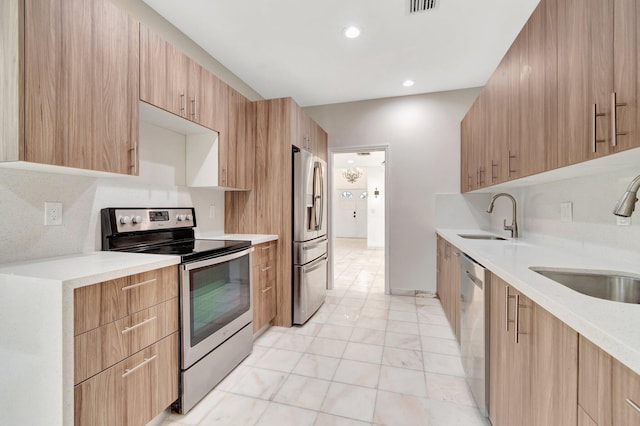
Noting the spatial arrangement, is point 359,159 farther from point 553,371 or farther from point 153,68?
point 553,371

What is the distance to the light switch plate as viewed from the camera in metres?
1.88

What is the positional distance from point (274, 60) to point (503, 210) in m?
2.96

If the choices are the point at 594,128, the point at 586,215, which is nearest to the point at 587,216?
the point at 586,215

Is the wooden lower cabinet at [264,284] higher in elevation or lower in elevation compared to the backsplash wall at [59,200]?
lower

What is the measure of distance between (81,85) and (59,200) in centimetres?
65

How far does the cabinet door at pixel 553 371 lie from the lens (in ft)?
2.68

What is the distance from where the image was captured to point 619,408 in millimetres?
630

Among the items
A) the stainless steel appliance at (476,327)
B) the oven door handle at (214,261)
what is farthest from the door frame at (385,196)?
the oven door handle at (214,261)

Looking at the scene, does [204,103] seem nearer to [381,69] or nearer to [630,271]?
[381,69]

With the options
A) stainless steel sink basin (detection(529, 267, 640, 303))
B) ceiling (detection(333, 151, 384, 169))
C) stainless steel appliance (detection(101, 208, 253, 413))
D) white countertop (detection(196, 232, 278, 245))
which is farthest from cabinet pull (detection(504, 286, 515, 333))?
ceiling (detection(333, 151, 384, 169))

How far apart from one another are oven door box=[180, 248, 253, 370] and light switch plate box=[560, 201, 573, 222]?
7.47ft

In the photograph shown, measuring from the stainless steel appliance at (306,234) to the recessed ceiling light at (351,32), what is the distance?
3.65 ft

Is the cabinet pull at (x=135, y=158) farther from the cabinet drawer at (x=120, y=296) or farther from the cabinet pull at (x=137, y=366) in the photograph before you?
the cabinet pull at (x=137, y=366)

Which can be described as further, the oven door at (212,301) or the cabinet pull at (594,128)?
the oven door at (212,301)
